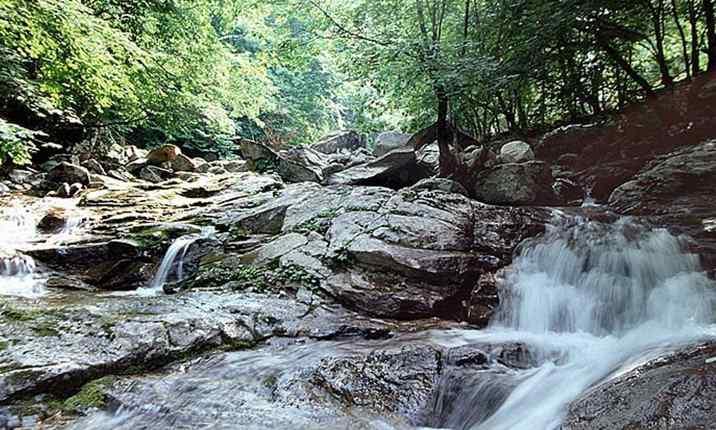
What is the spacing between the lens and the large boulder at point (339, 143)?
20641 mm

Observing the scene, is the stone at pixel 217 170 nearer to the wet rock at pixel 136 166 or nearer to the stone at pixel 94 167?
the wet rock at pixel 136 166

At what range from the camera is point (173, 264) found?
21.1 ft

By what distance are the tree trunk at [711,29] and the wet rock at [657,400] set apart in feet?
22.0

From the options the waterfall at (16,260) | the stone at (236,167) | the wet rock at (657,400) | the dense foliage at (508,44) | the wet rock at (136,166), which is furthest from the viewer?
the stone at (236,167)

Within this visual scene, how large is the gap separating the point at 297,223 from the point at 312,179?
535cm

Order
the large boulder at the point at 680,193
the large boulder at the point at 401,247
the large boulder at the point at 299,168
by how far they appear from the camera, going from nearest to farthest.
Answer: the large boulder at the point at 401,247, the large boulder at the point at 680,193, the large boulder at the point at 299,168

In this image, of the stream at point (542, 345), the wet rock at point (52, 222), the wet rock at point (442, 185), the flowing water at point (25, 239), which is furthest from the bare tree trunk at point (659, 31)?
the wet rock at point (52, 222)

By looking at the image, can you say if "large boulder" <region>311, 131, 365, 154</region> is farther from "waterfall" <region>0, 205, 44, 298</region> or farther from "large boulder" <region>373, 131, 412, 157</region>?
"waterfall" <region>0, 205, 44, 298</region>

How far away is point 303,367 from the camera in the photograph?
3.59 m

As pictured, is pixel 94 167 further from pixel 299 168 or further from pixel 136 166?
pixel 299 168

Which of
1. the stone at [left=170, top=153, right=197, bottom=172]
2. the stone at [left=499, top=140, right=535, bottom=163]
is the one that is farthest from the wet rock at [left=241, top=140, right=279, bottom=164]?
the stone at [left=499, top=140, right=535, bottom=163]

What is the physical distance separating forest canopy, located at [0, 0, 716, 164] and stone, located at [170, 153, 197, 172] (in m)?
1.97

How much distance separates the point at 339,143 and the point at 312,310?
1696cm

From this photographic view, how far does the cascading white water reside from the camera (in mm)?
3225
